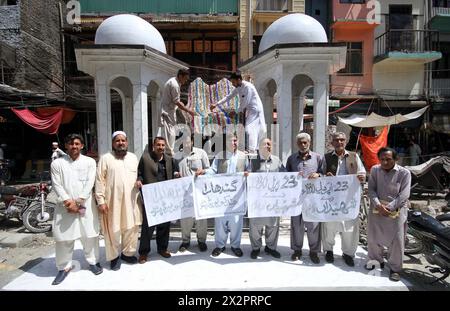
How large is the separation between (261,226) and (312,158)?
116 centimetres

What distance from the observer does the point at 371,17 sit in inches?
688

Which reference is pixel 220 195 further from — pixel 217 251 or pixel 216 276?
pixel 216 276

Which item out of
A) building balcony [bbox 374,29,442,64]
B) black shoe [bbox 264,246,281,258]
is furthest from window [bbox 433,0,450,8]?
black shoe [bbox 264,246,281,258]

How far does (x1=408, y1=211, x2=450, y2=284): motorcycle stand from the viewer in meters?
4.12

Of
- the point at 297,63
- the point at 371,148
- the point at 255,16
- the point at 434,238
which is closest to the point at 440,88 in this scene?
the point at 371,148

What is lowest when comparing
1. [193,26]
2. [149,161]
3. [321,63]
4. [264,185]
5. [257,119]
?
[264,185]

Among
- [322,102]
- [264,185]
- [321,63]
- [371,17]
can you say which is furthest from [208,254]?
[371,17]

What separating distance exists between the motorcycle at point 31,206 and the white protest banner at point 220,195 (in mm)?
4486

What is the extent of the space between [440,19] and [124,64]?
1765 centimetres

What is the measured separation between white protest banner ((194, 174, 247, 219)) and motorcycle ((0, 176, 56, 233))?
4486 millimetres

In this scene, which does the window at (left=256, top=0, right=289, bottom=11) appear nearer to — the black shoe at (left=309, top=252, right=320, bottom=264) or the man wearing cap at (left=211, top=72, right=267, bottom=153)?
the man wearing cap at (left=211, top=72, right=267, bottom=153)

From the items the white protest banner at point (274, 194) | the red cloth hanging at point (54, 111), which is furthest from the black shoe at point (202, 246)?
the red cloth hanging at point (54, 111)

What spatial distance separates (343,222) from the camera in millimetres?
4531

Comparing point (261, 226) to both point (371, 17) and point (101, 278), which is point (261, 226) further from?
point (371, 17)
